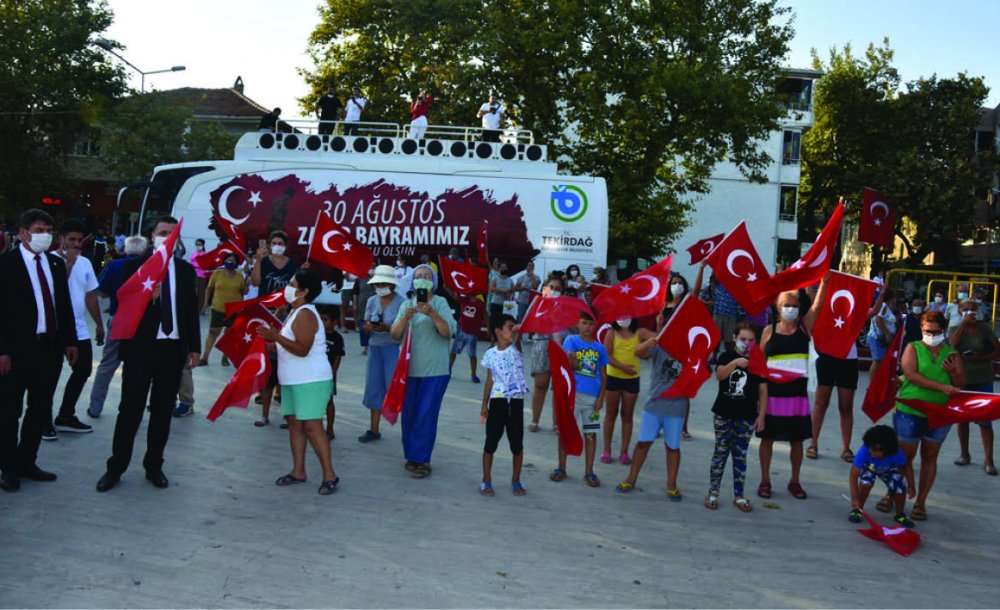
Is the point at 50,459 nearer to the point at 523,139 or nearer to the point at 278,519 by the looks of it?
the point at 278,519

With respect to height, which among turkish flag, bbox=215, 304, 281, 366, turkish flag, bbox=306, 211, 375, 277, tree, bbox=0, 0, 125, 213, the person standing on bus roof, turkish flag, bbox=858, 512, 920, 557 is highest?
tree, bbox=0, 0, 125, 213

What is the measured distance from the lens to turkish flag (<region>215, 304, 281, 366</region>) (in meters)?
8.73

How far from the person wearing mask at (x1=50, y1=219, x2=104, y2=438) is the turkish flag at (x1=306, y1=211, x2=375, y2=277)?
2049 millimetres

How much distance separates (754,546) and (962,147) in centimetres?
4309

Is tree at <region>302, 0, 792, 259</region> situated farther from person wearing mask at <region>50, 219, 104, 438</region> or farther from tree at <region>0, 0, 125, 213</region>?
person wearing mask at <region>50, 219, 104, 438</region>

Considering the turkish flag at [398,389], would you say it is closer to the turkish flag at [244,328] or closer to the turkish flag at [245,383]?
the turkish flag at [245,383]

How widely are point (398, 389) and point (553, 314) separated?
155cm

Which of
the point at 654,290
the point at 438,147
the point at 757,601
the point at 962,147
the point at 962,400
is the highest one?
the point at 962,147

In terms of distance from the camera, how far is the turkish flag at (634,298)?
8.44 metres

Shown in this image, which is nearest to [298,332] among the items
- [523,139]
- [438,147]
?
[438,147]

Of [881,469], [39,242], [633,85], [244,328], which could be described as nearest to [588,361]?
[881,469]

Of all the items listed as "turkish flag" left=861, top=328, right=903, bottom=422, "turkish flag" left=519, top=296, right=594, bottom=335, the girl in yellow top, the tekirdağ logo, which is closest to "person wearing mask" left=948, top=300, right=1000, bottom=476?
"turkish flag" left=861, top=328, right=903, bottom=422

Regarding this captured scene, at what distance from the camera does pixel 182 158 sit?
38594 millimetres

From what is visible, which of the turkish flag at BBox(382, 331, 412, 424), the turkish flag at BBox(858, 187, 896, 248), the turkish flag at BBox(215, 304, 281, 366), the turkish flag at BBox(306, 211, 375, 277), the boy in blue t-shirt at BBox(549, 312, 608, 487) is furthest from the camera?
the turkish flag at BBox(858, 187, 896, 248)
